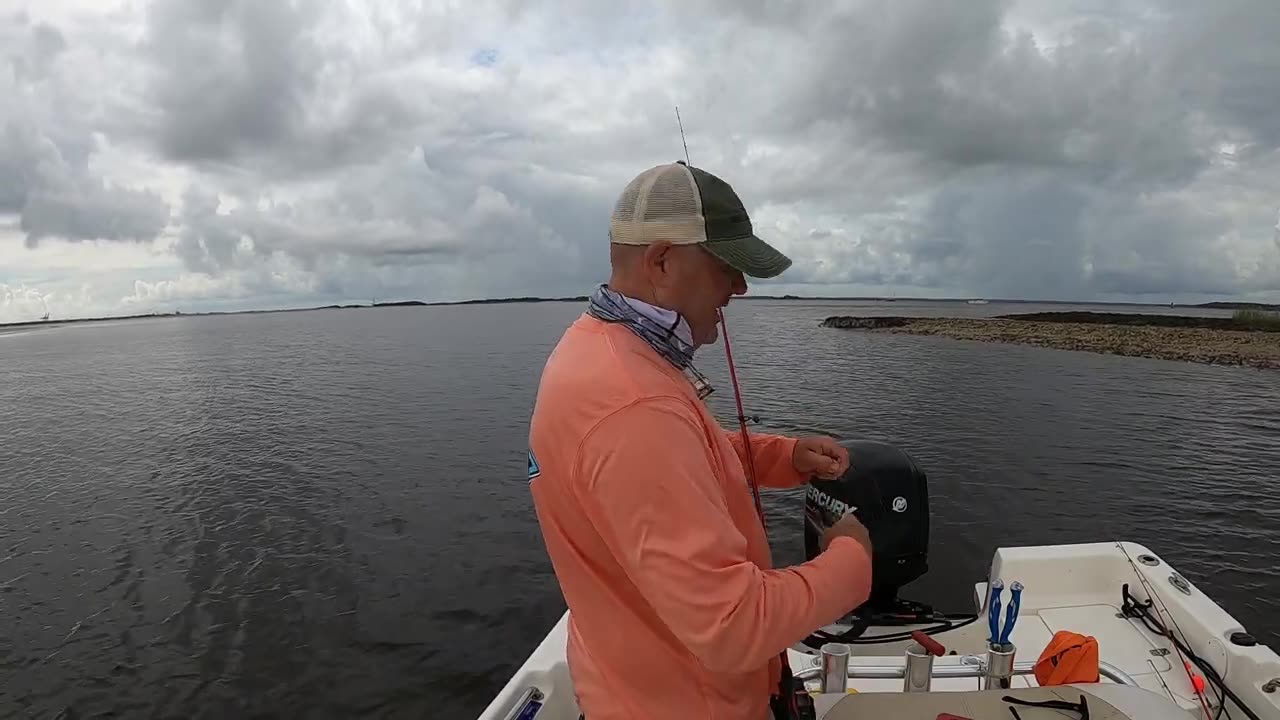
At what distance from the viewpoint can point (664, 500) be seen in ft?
5.37

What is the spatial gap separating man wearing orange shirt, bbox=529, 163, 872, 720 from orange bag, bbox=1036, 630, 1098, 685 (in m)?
2.17

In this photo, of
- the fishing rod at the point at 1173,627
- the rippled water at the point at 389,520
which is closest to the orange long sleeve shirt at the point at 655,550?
the fishing rod at the point at 1173,627

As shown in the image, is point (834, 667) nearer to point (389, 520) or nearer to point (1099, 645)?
point (1099, 645)

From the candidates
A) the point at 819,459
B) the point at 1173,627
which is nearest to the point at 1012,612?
the point at 819,459

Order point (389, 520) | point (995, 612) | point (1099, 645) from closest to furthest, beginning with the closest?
point (995, 612), point (1099, 645), point (389, 520)

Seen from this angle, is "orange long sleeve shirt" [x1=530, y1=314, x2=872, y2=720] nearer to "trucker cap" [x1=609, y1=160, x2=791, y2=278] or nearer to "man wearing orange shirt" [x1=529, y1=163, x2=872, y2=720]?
"man wearing orange shirt" [x1=529, y1=163, x2=872, y2=720]

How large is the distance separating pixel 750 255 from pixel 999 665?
271 centimetres

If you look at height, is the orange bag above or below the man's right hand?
below

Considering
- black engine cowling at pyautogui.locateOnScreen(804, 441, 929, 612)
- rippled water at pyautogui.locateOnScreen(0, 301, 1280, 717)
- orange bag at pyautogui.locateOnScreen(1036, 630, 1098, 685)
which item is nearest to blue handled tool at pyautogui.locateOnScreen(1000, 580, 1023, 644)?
orange bag at pyautogui.locateOnScreen(1036, 630, 1098, 685)

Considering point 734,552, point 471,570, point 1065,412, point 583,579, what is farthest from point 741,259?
point 1065,412

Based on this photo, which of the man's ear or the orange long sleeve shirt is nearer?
the orange long sleeve shirt

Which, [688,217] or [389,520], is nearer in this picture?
[688,217]

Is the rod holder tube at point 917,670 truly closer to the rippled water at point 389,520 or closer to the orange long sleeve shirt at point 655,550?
the orange long sleeve shirt at point 655,550

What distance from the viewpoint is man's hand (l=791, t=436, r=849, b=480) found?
9.89ft
